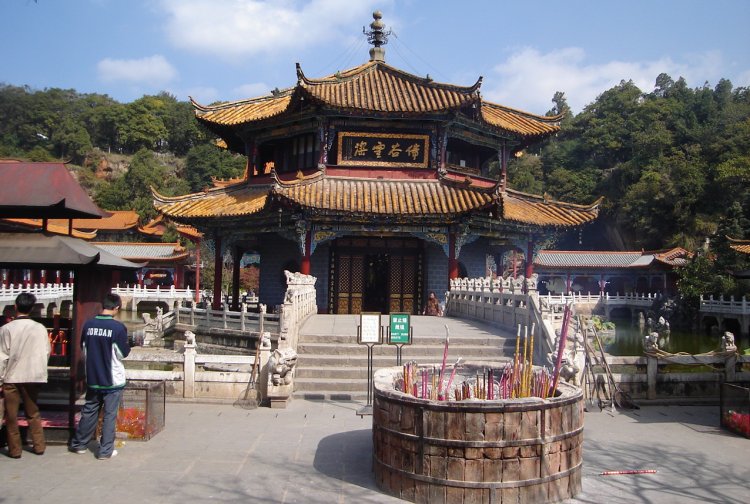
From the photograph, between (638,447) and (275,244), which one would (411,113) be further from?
(638,447)

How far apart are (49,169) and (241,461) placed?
4.46 meters

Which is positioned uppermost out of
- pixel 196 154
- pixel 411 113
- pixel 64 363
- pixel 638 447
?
pixel 196 154

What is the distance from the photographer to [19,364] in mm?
6625

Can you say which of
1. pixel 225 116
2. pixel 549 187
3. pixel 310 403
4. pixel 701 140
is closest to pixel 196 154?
pixel 549 187

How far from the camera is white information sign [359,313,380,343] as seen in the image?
10.4 metres

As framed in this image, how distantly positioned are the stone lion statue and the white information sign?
133 centimetres

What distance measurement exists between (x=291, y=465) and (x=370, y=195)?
1229cm

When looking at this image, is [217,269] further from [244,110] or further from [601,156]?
[601,156]

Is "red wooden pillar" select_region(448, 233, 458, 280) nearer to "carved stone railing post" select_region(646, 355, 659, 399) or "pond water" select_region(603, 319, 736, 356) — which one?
"carved stone railing post" select_region(646, 355, 659, 399)

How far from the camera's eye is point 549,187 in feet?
258

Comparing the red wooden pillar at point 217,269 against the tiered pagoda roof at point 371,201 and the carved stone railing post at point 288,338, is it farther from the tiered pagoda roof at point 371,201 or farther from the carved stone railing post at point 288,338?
the carved stone railing post at point 288,338

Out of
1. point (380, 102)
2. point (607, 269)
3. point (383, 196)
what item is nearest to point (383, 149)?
point (380, 102)

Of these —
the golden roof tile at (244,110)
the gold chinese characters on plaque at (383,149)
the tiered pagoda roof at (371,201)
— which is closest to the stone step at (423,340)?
the tiered pagoda roof at (371,201)

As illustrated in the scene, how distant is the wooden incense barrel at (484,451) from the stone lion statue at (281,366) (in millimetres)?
4609
